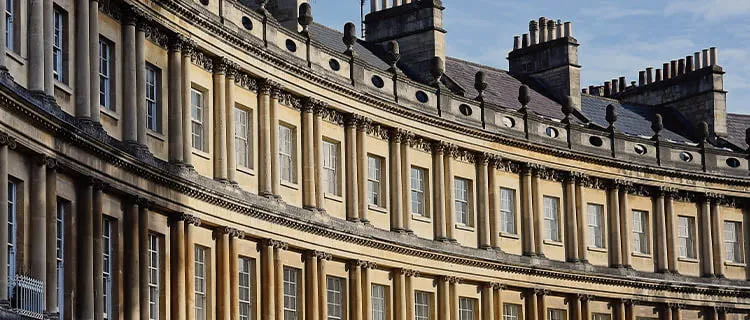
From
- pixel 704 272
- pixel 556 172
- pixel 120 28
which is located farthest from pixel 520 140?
pixel 120 28

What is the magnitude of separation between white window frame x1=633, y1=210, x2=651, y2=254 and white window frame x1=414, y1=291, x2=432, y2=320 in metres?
10.8

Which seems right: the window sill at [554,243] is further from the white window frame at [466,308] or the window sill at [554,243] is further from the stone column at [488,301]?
the white window frame at [466,308]

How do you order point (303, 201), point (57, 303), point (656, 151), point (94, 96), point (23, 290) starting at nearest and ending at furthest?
point (23, 290)
point (57, 303)
point (94, 96)
point (303, 201)
point (656, 151)

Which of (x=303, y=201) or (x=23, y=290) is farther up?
(x=303, y=201)

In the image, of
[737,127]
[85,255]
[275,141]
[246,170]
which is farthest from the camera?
[737,127]

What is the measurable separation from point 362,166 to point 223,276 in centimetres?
860

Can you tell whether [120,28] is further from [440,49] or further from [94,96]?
[440,49]

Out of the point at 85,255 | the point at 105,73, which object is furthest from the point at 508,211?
the point at 85,255

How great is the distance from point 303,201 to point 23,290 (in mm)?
16868

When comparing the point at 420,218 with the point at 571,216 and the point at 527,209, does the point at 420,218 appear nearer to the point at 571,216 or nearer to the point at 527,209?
the point at 527,209

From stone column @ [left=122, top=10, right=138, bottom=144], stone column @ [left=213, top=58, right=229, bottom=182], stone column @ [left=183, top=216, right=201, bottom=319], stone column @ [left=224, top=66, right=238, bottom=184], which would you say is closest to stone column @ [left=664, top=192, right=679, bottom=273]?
stone column @ [left=224, top=66, right=238, bottom=184]

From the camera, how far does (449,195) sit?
57.6 meters

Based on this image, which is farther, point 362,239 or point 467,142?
point 467,142

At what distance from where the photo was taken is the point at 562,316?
61.4 metres
